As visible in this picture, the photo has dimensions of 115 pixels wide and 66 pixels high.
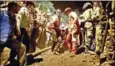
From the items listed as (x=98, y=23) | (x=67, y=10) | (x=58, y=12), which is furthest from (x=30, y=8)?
(x=98, y=23)

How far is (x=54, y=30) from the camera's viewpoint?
5195mm

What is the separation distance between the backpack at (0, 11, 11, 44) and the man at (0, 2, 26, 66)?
0.05 feet

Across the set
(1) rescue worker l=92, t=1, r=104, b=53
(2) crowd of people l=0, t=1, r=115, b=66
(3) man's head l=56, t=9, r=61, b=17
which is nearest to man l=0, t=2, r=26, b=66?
(2) crowd of people l=0, t=1, r=115, b=66

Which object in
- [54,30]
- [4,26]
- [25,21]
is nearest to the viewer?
[4,26]

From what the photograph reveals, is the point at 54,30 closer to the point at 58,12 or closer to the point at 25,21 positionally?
the point at 58,12

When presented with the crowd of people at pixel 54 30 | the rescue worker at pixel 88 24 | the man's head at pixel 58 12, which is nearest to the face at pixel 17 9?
the crowd of people at pixel 54 30

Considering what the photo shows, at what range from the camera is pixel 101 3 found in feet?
16.6

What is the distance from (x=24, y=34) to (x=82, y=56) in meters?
0.96

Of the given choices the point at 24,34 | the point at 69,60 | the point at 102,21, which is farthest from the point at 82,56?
the point at 24,34

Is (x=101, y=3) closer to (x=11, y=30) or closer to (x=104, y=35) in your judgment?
(x=104, y=35)

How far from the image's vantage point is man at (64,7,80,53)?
16.9 ft

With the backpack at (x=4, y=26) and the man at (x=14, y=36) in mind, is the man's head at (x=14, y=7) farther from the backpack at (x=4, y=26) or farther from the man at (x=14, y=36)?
the backpack at (x=4, y=26)

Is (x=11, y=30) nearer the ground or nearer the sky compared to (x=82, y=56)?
nearer the sky

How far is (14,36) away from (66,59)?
0.87 metres
